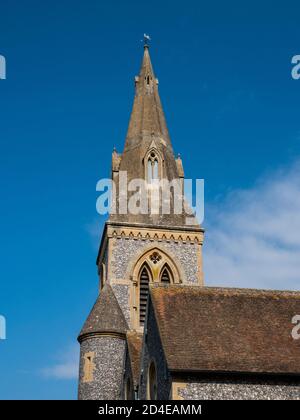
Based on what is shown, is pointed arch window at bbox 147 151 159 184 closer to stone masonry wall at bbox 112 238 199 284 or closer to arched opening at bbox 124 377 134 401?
stone masonry wall at bbox 112 238 199 284

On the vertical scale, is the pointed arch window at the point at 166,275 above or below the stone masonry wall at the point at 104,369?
above

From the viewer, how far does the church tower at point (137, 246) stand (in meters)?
28.8

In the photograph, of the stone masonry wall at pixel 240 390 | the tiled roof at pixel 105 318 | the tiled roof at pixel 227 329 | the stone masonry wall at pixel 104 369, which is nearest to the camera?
the stone masonry wall at pixel 240 390

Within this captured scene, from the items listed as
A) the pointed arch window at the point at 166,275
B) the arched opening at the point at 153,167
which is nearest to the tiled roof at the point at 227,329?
the pointed arch window at the point at 166,275

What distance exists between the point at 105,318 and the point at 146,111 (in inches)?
616

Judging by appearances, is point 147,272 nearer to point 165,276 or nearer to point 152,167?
point 165,276

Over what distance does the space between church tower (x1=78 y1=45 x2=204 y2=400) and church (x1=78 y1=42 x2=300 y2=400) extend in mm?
51

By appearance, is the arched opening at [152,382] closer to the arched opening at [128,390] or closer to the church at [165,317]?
the church at [165,317]

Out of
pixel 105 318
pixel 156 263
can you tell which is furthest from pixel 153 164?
pixel 105 318

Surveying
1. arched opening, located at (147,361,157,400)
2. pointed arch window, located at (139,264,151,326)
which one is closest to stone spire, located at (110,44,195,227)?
pointed arch window, located at (139,264,151,326)

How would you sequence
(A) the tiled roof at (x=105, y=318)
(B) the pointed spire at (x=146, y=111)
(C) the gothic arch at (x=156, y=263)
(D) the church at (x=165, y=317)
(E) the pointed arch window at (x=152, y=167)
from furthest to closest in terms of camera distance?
(B) the pointed spire at (x=146, y=111), (E) the pointed arch window at (x=152, y=167), (C) the gothic arch at (x=156, y=263), (A) the tiled roof at (x=105, y=318), (D) the church at (x=165, y=317)

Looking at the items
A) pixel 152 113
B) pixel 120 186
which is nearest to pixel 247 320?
pixel 120 186

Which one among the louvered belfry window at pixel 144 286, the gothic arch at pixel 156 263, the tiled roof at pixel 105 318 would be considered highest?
the gothic arch at pixel 156 263
